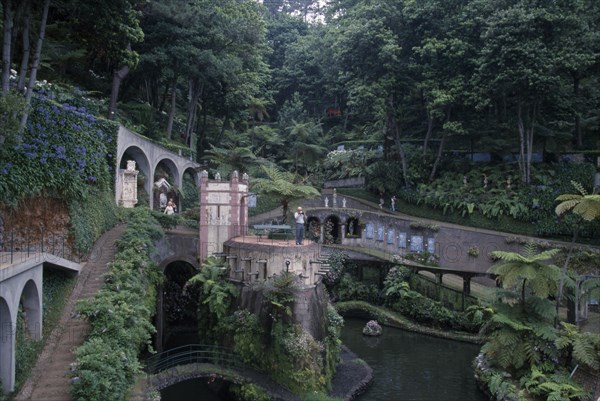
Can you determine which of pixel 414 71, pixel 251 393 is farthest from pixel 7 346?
pixel 414 71

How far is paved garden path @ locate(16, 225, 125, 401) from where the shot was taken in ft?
37.2

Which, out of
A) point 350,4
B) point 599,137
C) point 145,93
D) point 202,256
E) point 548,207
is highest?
point 350,4

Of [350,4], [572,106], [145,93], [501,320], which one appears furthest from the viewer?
[350,4]

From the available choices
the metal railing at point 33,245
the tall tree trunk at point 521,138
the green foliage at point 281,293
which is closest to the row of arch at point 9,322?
the metal railing at point 33,245

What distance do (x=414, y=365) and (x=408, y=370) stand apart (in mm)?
679

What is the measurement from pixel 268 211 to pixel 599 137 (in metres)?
24.2

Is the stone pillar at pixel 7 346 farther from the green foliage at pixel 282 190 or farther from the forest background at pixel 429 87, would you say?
the forest background at pixel 429 87

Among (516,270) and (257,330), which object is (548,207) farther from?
(257,330)

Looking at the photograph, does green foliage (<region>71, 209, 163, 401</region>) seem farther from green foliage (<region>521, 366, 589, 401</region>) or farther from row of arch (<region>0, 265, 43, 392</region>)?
green foliage (<region>521, 366, 589, 401</region>)

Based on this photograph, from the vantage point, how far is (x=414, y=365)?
70.5 ft

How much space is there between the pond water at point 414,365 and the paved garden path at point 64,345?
10070mm

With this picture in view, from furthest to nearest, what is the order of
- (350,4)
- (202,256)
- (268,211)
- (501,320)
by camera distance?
(350,4), (268,211), (202,256), (501,320)

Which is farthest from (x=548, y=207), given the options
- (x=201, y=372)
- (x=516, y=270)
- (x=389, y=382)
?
(x=201, y=372)

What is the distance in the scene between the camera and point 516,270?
18453 millimetres
